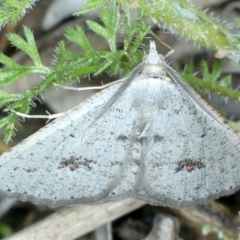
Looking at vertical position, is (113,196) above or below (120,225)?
above

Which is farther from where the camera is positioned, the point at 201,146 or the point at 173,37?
the point at 173,37

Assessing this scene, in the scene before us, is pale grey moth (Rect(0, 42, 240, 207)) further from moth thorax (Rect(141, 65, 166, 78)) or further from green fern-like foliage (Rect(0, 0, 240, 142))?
green fern-like foliage (Rect(0, 0, 240, 142))

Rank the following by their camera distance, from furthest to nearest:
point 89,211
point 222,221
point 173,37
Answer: point 173,37
point 222,221
point 89,211

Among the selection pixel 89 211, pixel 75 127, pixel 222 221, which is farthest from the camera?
pixel 222 221

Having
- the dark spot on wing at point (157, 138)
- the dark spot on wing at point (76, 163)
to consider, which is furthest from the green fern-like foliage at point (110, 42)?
the dark spot on wing at point (157, 138)

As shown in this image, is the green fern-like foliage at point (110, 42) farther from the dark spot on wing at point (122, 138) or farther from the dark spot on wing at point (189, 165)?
the dark spot on wing at point (189, 165)

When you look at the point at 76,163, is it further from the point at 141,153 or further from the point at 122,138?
the point at 141,153

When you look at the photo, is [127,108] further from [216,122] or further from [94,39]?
[94,39]

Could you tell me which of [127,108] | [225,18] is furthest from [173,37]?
[127,108]

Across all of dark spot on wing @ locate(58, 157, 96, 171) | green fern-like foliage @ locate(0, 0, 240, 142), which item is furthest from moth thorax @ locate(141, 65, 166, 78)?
dark spot on wing @ locate(58, 157, 96, 171)
